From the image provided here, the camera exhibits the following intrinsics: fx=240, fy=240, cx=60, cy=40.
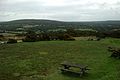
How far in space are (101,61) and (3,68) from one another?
842 centimetres

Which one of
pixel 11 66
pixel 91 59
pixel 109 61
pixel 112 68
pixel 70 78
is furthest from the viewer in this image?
pixel 91 59

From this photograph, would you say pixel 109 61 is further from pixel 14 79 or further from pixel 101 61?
pixel 14 79

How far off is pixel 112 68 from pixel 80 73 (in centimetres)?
312

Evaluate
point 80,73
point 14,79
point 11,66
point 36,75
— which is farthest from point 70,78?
point 11,66

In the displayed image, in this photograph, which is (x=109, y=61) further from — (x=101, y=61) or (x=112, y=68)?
(x=112, y=68)

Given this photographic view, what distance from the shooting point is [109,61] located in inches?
816

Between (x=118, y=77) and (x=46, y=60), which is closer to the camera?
(x=118, y=77)

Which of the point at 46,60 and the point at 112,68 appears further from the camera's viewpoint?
the point at 46,60

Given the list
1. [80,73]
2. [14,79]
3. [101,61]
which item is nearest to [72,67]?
[80,73]

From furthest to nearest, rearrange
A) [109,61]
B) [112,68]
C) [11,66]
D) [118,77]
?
[109,61] → [11,66] → [112,68] → [118,77]

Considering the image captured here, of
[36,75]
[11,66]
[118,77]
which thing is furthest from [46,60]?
[118,77]

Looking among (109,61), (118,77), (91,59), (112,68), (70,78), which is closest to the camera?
(118,77)

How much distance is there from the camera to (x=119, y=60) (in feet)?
68.6

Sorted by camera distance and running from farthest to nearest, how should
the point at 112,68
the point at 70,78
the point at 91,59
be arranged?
the point at 91,59 < the point at 112,68 < the point at 70,78
